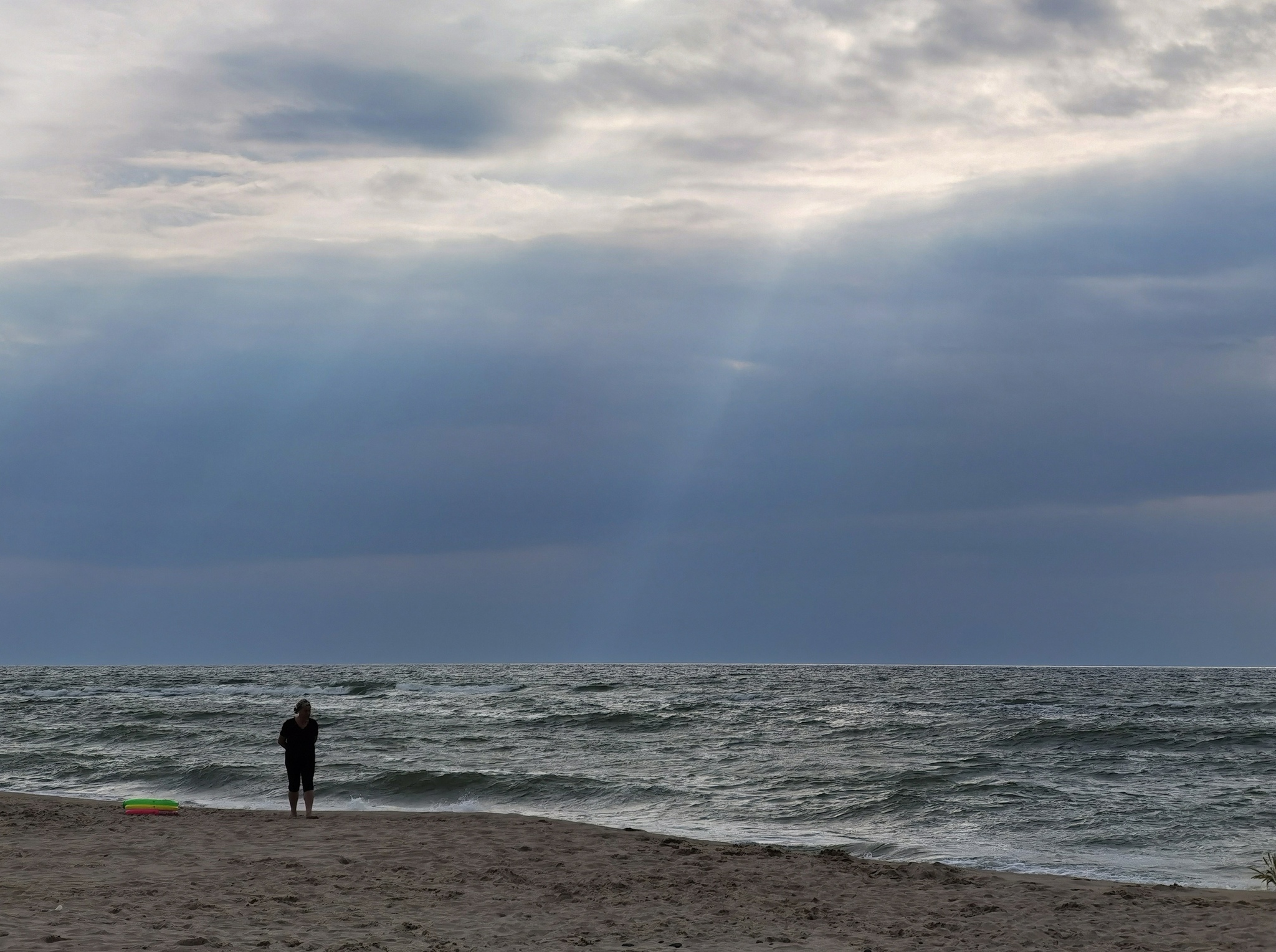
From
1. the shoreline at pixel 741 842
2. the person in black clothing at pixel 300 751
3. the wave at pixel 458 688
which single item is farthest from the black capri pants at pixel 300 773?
the wave at pixel 458 688

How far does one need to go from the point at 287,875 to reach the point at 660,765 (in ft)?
46.1

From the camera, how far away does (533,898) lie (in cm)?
1053

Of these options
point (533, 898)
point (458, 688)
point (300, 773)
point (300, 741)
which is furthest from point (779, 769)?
point (458, 688)

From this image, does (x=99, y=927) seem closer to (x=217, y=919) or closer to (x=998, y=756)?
(x=217, y=919)

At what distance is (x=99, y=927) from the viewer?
27.6ft

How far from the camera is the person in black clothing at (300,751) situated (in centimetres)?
1496

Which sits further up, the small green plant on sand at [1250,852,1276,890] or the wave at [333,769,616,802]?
the small green plant on sand at [1250,852,1276,890]

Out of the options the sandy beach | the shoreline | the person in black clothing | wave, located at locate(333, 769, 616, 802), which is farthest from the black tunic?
wave, located at locate(333, 769, 616, 802)

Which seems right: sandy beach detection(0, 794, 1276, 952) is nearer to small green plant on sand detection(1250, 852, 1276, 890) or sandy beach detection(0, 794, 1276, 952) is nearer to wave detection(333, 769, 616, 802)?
small green plant on sand detection(1250, 852, 1276, 890)

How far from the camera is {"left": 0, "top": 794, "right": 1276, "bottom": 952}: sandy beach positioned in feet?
29.1

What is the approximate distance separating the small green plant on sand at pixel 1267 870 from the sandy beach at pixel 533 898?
34.2 inches

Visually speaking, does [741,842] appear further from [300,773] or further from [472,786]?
[472,786]

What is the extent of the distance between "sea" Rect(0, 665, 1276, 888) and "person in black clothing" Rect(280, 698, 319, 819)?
287 cm

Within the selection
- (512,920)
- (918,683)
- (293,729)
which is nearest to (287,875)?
(512,920)
